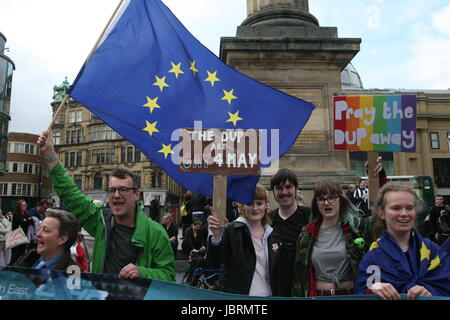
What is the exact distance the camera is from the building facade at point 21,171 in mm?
76312

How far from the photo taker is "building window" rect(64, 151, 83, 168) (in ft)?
261

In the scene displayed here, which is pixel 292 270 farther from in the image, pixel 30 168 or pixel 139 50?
pixel 30 168

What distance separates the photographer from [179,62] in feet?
16.0

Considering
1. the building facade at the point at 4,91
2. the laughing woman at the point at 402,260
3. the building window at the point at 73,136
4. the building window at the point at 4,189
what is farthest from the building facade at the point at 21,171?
the laughing woman at the point at 402,260

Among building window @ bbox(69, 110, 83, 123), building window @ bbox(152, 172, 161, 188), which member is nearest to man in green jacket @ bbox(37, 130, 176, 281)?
building window @ bbox(152, 172, 161, 188)

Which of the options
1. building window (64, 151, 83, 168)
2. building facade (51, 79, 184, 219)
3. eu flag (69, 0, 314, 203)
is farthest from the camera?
building window (64, 151, 83, 168)

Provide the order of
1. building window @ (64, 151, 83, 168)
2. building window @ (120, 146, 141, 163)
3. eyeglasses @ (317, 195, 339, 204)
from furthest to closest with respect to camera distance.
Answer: building window @ (64, 151, 83, 168), building window @ (120, 146, 141, 163), eyeglasses @ (317, 195, 339, 204)

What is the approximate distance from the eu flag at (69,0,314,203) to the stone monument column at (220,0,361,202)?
4444 mm

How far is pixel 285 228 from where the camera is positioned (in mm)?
3820

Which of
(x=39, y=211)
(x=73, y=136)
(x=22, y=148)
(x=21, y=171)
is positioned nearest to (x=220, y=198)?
(x=39, y=211)

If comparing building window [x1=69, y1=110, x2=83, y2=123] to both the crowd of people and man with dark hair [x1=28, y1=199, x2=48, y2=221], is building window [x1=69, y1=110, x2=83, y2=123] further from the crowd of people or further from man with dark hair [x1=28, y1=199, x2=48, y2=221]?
the crowd of people

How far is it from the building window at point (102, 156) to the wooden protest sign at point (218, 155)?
75.0 metres
